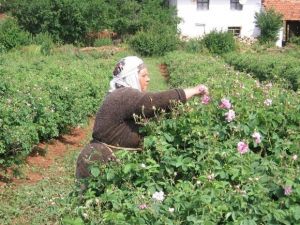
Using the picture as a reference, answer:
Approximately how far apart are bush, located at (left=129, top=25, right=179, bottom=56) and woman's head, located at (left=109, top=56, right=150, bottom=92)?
2489 centimetres

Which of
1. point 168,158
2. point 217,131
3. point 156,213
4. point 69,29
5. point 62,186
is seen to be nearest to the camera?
point 156,213

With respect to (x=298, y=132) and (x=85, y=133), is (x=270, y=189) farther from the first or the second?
(x=85, y=133)

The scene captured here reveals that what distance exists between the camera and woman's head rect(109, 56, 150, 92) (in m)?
3.62

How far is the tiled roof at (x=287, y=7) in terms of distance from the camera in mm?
34938

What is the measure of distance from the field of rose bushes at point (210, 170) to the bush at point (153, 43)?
81.6ft

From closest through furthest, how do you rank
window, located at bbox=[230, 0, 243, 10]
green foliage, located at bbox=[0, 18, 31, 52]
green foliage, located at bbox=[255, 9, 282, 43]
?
green foliage, located at bbox=[0, 18, 31, 52] < green foliage, located at bbox=[255, 9, 282, 43] < window, located at bbox=[230, 0, 243, 10]

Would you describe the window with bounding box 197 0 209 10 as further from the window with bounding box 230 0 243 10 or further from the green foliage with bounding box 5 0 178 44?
the green foliage with bounding box 5 0 178 44

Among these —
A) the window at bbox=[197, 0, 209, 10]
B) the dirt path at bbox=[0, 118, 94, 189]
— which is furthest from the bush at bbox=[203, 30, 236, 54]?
the dirt path at bbox=[0, 118, 94, 189]

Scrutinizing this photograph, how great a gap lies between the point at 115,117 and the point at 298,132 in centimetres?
119

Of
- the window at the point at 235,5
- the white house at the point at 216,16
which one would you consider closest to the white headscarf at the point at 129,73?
the white house at the point at 216,16

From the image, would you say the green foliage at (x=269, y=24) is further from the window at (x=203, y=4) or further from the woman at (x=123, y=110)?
the woman at (x=123, y=110)

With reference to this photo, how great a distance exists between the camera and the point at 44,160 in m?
8.31

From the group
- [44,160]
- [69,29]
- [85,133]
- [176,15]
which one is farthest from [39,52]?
[44,160]

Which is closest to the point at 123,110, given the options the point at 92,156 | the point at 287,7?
the point at 92,156
